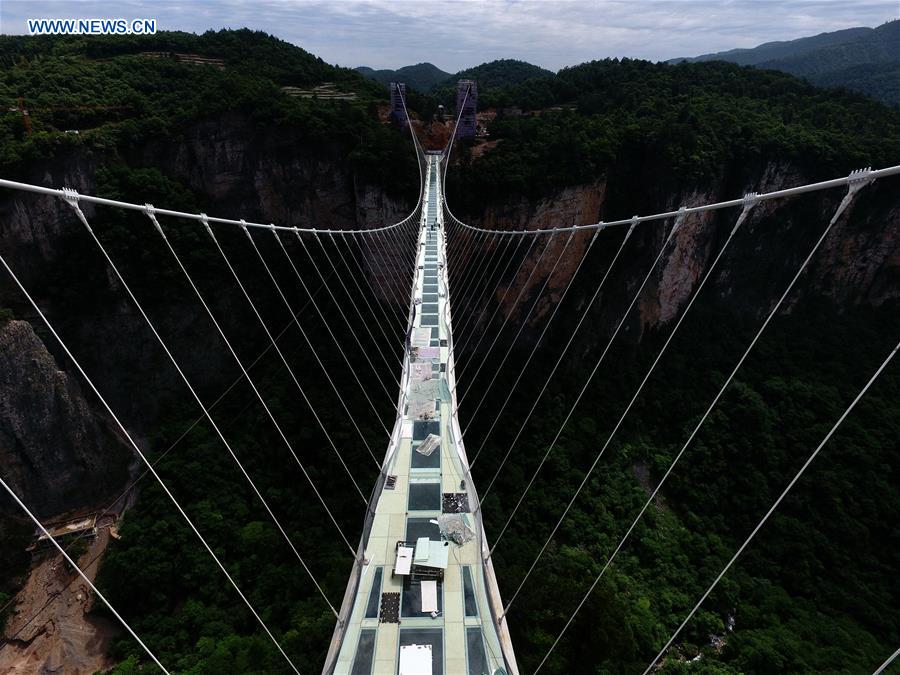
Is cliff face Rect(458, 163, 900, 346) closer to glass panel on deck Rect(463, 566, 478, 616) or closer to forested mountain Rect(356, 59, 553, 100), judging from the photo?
glass panel on deck Rect(463, 566, 478, 616)

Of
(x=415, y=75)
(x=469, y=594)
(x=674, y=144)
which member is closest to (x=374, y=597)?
(x=469, y=594)

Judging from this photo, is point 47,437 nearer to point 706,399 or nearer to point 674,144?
point 706,399

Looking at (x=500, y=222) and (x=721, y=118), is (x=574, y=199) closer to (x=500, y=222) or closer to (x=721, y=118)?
(x=500, y=222)

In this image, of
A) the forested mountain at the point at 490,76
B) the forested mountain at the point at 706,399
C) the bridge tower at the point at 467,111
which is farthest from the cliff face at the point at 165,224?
the forested mountain at the point at 490,76

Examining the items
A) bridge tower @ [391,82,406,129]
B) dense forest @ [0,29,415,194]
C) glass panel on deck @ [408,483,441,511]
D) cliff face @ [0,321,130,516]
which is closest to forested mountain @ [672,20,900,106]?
bridge tower @ [391,82,406,129]

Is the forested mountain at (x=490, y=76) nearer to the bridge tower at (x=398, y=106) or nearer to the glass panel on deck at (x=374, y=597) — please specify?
the bridge tower at (x=398, y=106)
